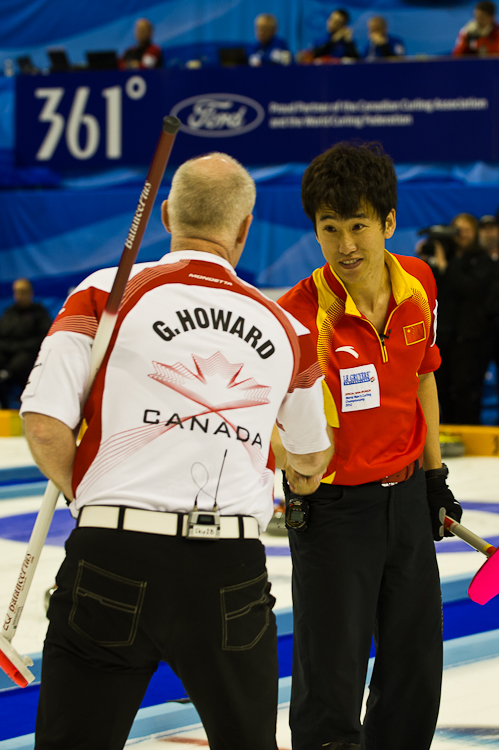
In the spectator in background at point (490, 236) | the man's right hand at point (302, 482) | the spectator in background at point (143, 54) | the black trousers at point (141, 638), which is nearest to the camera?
the black trousers at point (141, 638)

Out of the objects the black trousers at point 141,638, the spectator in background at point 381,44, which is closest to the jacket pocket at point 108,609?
the black trousers at point 141,638

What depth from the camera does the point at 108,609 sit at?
1512 mm

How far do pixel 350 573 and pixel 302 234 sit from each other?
853 cm

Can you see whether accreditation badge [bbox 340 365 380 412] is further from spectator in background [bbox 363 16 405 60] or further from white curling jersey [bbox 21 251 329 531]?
spectator in background [bbox 363 16 405 60]

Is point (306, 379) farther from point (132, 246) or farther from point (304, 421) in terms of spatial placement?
point (132, 246)

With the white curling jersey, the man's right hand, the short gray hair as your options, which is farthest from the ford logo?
the white curling jersey

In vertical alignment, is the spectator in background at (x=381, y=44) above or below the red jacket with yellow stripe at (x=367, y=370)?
above

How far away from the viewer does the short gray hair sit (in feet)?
5.45

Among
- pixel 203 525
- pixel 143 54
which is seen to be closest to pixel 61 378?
pixel 203 525

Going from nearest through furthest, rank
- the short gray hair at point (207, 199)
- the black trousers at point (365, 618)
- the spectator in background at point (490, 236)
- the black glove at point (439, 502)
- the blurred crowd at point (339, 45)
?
the short gray hair at point (207, 199) → the black trousers at point (365, 618) → the black glove at point (439, 502) → the spectator in background at point (490, 236) → the blurred crowd at point (339, 45)

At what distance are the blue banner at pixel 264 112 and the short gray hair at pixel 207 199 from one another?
29.1ft

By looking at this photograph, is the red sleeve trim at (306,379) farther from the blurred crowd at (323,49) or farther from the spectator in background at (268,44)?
the spectator in background at (268,44)

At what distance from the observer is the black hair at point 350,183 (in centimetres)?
212

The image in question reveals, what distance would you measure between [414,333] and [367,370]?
202 mm
